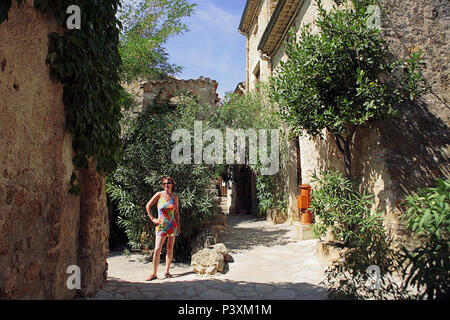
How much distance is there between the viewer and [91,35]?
3.14 m

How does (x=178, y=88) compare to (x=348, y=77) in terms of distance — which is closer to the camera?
(x=348, y=77)

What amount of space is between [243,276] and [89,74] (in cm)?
374

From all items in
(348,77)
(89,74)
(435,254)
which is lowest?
(435,254)

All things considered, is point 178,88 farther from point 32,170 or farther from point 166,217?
point 32,170

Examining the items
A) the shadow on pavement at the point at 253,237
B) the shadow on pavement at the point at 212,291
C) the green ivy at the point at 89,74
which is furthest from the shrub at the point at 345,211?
the green ivy at the point at 89,74

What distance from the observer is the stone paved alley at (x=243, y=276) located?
11.9 feet

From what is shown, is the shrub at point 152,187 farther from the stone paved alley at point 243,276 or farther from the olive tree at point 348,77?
the olive tree at point 348,77

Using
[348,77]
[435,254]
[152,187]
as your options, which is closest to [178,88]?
[152,187]

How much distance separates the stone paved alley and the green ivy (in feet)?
5.51

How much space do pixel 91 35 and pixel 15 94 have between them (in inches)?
44.8

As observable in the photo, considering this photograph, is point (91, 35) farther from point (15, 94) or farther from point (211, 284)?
point (211, 284)

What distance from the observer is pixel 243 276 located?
487 centimetres

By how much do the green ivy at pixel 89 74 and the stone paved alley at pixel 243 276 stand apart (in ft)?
5.51
